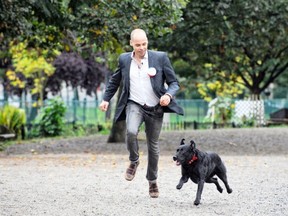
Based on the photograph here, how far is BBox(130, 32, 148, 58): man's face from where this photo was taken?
379 inches

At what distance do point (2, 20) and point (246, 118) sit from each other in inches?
905

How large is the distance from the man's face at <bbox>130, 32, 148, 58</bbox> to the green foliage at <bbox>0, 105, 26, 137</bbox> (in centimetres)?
2143

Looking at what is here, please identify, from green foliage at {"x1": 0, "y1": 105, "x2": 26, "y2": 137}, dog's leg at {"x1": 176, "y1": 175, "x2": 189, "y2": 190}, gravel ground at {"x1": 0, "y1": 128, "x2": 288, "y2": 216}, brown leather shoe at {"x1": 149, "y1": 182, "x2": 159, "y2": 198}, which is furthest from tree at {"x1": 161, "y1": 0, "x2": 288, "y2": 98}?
dog's leg at {"x1": 176, "y1": 175, "x2": 189, "y2": 190}

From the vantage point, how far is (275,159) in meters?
19.6

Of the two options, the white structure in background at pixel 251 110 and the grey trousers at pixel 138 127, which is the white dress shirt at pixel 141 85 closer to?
the grey trousers at pixel 138 127

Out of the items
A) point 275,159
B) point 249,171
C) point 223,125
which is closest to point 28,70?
point 223,125

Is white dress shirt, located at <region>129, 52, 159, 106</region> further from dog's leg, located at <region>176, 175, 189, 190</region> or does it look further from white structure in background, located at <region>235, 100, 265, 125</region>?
white structure in background, located at <region>235, 100, 265, 125</region>

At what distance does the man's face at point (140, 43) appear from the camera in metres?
9.62

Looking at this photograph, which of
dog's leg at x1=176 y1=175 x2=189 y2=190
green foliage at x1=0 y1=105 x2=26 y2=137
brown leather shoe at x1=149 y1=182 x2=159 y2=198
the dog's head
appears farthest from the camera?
green foliage at x1=0 y1=105 x2=26 y2=137

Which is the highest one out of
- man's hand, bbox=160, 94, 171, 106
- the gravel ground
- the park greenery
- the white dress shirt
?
the park greenery

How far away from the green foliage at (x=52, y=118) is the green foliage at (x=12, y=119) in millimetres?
1133

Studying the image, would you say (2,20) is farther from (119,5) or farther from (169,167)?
(169,167)

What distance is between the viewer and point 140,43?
9.70 metres

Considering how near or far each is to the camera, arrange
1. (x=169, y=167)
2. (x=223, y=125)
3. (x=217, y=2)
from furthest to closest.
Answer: (x=223, y=125) → (x=217, y=2) → (x=169, y=167)
